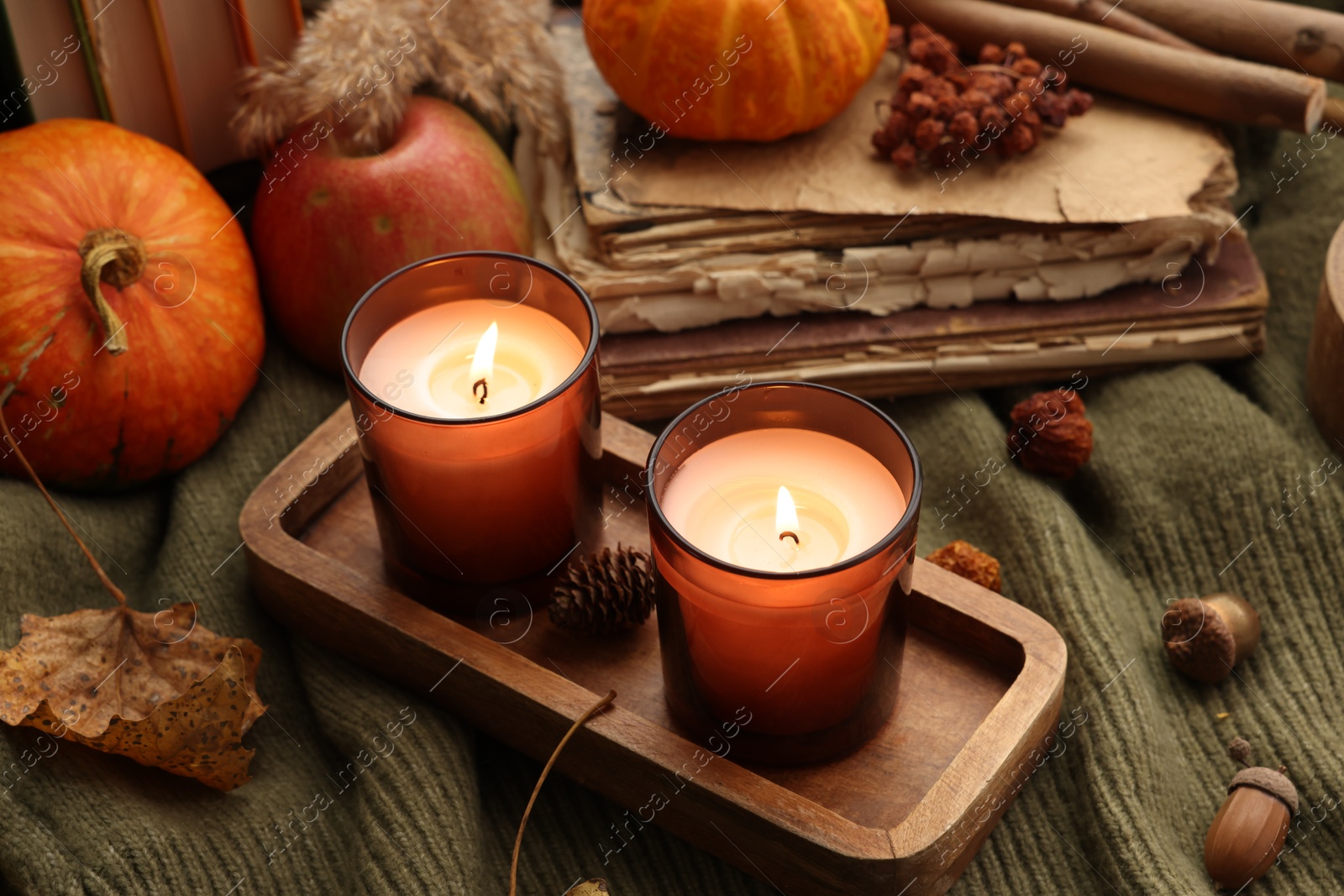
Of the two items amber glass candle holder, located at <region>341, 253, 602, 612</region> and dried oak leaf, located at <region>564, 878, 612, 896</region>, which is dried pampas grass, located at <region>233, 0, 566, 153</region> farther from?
dried oak leaf, located at <region>564, 878, 612, 896</region>

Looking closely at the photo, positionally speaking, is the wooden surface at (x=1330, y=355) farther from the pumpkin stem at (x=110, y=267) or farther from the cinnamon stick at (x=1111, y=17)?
the pumpkin stem at (x=110, y=267)

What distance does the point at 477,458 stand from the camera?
825 millimetres

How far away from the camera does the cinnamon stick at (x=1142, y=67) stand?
3.87 feet

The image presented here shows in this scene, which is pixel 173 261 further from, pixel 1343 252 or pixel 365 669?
pixel 1343 252

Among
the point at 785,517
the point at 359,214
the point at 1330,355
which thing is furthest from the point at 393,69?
the point at 1330,355

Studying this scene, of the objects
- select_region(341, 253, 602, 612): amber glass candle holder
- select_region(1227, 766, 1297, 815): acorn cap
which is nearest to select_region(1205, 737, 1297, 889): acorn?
select_region(1227, 766, 1297, 815): acorn cap

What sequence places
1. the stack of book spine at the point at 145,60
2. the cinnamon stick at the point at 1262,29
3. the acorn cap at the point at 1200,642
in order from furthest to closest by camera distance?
the cinnamon stick at the point at 1262,29
the stack of book spine at the point at 145,60
the acorn cap at the point at 1200,642

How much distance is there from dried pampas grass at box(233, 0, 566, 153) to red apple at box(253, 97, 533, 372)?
0.03 metres

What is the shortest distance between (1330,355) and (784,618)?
0.62 metres

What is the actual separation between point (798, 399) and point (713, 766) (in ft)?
0.78

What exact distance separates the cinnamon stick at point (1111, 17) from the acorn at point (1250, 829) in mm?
741

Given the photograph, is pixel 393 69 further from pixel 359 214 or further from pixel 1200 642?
pixel 1200 642

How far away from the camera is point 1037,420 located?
3.60 feet

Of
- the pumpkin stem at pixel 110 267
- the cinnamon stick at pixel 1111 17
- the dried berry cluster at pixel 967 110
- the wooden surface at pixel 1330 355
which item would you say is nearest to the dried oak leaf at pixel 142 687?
the pumpkin stem at pixel 110 267
